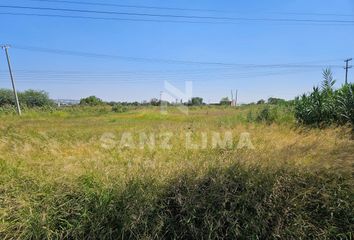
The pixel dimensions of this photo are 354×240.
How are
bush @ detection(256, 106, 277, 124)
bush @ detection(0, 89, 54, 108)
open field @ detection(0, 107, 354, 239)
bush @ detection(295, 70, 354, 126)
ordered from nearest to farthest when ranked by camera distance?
open field @ detection(0, 107, 354, 239)
bush @ detection(295, 70, 354, 126)
bush @ detection(256, 106, 277, 124)
bush @ detection(0, 89, 54, 108)

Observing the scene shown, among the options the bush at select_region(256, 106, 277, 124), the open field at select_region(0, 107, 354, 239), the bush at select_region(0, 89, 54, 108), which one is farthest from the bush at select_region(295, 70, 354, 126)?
the bush at select_region(0, 89, 54, 108)

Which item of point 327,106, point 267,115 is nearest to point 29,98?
point 267,115

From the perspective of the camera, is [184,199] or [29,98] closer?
[184,199]

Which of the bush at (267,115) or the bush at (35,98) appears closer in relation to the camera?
the bush at (267,115)

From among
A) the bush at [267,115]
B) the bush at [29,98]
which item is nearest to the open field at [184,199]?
the bush at [267,115]

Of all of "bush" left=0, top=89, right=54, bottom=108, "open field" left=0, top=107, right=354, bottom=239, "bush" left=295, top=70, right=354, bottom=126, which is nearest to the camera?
"open field" left=0, top=107, right=354, bottom=239

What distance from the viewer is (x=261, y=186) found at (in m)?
2.30

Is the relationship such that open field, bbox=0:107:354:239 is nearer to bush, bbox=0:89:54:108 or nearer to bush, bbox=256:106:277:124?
bush, bbox=256:106:277:124

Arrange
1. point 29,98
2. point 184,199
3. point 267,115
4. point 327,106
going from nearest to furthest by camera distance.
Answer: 1. point 184,199
2. point 327,106
3. point 267,115
4. point 29,98

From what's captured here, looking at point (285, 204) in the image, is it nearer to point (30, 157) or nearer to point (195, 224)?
point (195, 224)

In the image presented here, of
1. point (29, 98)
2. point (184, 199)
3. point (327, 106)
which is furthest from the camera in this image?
point (29, 98)

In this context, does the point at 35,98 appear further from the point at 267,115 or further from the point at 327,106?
the point at 327,106

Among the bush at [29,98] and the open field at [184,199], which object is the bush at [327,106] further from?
the bush at [29,98]

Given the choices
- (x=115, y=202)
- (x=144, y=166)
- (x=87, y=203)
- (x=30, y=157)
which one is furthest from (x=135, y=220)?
(x=30, y=157)
